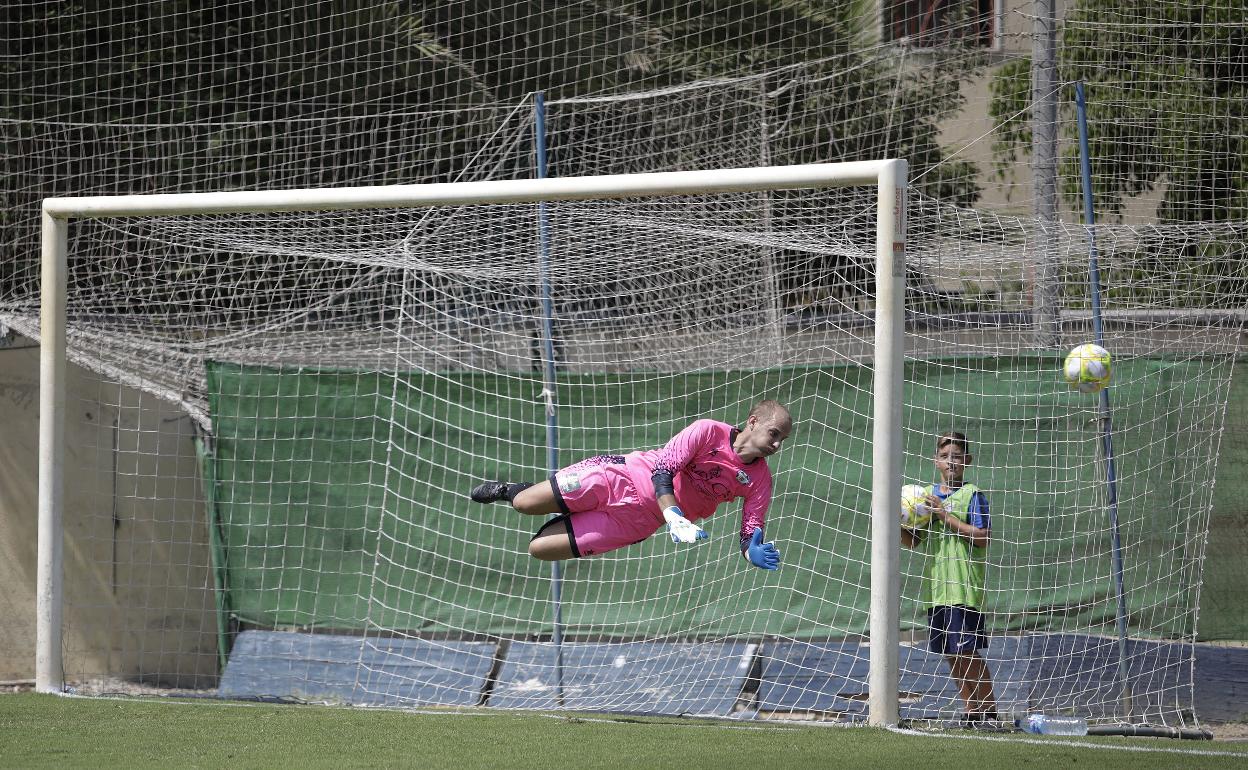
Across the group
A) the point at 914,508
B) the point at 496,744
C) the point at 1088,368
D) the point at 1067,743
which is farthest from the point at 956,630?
the point at 496,744

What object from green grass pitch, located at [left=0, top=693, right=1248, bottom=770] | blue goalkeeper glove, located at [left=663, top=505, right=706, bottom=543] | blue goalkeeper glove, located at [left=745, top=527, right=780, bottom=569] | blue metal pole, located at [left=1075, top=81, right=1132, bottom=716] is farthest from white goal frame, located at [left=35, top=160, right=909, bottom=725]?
blue metal pole, located at [left=1075, top=81, right=1132, bottom=716]

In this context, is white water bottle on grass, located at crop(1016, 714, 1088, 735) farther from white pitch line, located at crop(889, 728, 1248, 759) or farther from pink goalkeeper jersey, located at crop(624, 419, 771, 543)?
pink goalkeeper jersey, located at crop(624, 419, 771, 543)

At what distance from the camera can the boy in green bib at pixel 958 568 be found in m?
6.66

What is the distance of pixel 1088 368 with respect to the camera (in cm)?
652

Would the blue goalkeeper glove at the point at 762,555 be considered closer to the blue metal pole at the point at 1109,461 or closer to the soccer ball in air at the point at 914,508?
the soccer ball in air at the point at 914,508

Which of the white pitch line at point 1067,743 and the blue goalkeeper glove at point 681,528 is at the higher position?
the blue goalkeeper glove at point 681,528

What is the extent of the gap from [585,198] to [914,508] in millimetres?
2199

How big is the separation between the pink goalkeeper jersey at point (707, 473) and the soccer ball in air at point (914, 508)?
2.71 feet

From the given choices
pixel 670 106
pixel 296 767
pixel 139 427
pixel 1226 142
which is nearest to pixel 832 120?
pixel 670 106

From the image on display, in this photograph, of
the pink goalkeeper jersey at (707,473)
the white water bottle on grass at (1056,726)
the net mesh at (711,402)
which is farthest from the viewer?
the net mesh at (711,402)

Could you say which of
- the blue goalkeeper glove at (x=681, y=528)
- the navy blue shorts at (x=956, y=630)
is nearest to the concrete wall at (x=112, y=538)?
the blue goalkeeper glove at (x=681, y=528)

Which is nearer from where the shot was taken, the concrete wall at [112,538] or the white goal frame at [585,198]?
the white goal frame at [585,198]

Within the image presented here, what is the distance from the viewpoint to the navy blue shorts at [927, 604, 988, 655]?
262 inches

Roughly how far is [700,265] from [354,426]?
2.59 meters
